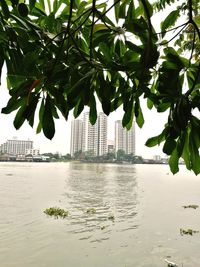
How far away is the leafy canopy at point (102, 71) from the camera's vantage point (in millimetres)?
992

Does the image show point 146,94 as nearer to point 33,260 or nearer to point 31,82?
point 31,82

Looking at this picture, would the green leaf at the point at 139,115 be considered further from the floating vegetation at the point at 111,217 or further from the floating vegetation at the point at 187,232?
the floating vegetation at the point at 111,217

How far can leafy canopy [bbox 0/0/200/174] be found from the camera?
3.26ft

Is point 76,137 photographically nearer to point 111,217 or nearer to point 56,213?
point 56,213

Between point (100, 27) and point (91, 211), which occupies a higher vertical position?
point (100, 27)

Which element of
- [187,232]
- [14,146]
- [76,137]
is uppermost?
[76,137]

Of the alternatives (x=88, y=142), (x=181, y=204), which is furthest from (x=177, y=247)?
(x=88, y=142)

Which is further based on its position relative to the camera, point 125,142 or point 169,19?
point 125,142

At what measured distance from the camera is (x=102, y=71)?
1094mm

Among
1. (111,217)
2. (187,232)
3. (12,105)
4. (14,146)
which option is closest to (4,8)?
(12,105)

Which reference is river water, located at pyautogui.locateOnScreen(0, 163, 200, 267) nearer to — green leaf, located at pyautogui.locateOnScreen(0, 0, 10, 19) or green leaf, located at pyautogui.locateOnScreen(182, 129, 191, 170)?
green leaf, located at pyautogui.locateOnScreen(182, 129, 191, 170)

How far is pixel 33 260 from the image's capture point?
7.62 m

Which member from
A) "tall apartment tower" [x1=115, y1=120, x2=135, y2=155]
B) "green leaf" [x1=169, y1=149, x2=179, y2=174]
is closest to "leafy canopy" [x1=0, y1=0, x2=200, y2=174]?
"green leaf" [x1=169, y1=149, x2=179, y2=174]

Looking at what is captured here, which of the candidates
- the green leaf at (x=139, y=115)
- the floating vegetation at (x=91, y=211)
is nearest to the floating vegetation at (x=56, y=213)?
the floating vegetation at (x=91, y=211)
